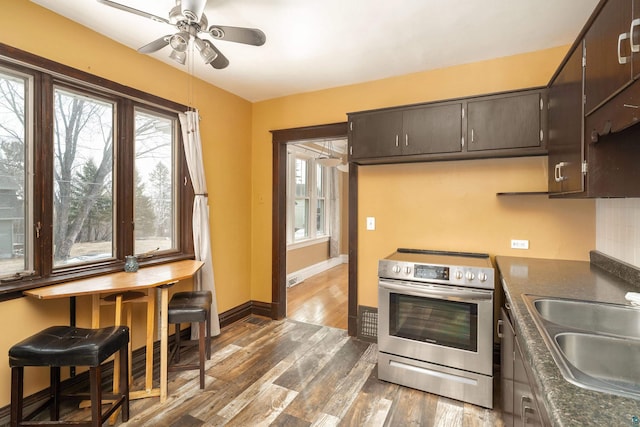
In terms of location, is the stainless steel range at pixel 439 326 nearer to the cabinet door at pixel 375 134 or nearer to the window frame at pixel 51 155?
the cabinet door at pixel 375 134

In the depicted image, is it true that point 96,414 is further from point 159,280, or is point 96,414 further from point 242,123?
point 242,123

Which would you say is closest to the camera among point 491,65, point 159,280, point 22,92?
point 22,92

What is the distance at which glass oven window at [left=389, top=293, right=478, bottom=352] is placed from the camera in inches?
84.3

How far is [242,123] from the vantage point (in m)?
3.78

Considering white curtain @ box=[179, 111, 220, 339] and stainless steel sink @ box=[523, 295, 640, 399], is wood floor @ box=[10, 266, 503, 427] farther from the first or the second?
stainless steel sink @ box=[523, 295, 640, 399]

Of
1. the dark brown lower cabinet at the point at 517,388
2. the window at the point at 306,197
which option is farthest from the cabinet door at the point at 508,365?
the window at the point at 306,197

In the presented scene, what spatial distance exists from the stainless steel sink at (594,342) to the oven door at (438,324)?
0.68m

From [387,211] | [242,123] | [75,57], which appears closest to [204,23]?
[75,57]

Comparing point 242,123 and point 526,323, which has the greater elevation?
point 242,123

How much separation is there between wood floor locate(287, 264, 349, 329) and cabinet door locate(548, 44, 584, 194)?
2570 mm

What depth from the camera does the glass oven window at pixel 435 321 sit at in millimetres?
2141

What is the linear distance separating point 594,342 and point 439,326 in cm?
125

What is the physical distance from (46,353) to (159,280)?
68cm

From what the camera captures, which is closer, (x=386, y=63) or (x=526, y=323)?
(x=526, y=323)
